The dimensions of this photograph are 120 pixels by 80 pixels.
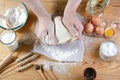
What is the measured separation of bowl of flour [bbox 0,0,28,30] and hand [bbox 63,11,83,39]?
6.9 inches

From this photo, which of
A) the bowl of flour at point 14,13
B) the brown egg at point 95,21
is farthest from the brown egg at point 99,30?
the bowl of flour at point 14,13

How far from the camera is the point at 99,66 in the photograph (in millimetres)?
1041

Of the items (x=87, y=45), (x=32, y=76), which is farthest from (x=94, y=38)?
(x=32, y=76)

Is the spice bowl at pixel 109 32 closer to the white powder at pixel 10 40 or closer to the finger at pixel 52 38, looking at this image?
the finger at pixel 52 38

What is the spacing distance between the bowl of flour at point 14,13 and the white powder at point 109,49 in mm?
348

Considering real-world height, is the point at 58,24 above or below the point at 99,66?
above

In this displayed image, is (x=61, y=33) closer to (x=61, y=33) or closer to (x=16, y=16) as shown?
(x=61, y=33)

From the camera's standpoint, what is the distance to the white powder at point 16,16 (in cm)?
109

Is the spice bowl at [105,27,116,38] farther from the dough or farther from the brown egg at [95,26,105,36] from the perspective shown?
the dough

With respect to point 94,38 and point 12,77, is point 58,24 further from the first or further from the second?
point 12,77

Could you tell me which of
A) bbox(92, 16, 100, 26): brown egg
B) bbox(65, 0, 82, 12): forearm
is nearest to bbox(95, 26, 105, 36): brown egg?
bbox(92, 16, 100, 26): brown egg

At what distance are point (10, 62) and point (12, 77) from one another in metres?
0.06

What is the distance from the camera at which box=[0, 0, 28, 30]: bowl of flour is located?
1087 mm

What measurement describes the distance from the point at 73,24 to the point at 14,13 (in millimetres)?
260
